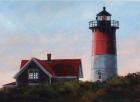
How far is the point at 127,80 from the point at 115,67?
578 cm

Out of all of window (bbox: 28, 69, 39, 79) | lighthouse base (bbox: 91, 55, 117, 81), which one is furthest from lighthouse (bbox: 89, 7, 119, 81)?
window (bbox: 28, 69, 39, 79)

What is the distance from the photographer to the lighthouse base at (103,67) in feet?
154

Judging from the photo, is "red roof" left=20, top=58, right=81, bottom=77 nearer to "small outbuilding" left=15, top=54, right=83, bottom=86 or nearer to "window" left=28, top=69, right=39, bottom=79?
"small outbuilding" left=15, top=54, right=83, bottom=86

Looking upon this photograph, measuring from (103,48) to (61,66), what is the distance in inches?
146

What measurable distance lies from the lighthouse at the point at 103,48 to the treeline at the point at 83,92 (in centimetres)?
407

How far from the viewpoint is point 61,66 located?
48406mm

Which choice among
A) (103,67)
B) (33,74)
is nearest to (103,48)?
(103,67)

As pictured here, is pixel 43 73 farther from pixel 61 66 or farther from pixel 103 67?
pixel 103 67

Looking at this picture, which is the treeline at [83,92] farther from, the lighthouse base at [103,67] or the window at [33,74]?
the window at [33,74]

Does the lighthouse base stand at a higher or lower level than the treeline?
higher

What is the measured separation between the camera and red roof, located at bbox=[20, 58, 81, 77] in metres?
47.2

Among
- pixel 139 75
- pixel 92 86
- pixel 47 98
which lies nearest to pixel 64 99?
pixel 47 98

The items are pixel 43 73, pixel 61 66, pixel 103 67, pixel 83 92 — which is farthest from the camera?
pixel 61 66

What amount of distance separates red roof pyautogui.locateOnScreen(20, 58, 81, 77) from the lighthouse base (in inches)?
54.7
